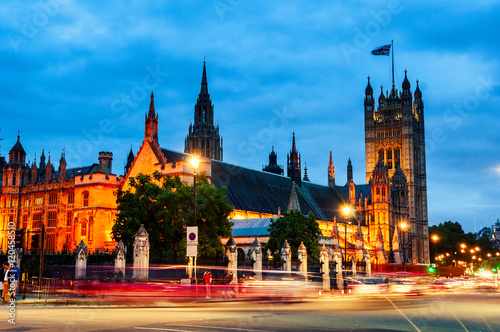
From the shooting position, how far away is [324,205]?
94.9 metres

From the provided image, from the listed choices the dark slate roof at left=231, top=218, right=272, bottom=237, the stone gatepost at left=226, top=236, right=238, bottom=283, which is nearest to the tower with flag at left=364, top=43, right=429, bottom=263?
the dark slate roof at left=231, top=218, right=272, bottom=237

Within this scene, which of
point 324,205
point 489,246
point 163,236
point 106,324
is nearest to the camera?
point 106,324

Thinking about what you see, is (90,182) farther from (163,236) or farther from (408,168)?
(408,168)

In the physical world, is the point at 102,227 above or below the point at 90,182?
below

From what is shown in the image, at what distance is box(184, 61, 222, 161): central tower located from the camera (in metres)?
118

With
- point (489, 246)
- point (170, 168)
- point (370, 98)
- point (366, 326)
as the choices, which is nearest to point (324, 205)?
point (170, 168)

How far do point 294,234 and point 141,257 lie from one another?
2292 cm

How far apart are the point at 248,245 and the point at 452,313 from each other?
42.6m

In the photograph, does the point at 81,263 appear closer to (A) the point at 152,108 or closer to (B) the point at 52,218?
(A) the point at 152,108

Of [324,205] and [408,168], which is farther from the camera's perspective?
[408,168]

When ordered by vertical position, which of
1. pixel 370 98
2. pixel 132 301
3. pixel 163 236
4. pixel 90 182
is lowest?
pixel 132 301

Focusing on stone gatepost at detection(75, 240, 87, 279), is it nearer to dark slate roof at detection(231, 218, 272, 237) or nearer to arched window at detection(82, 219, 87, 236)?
arched window at detection(82, 219, 87, 236)

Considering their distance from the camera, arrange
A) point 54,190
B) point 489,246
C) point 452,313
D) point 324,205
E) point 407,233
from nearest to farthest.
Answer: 1. point 452,313
2. point 54,190
3. point 324,205
4. point 407,233
5. point 489,246

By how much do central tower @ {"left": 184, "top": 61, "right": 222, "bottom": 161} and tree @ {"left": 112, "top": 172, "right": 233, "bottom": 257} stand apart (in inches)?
2707
